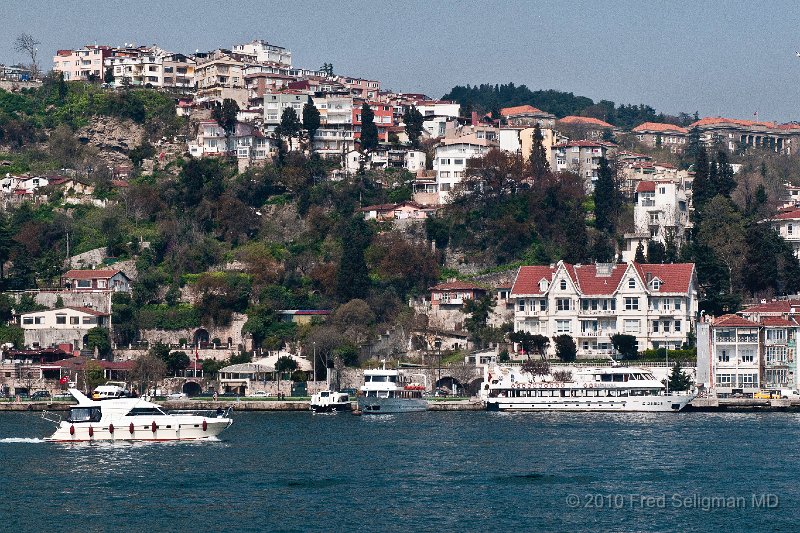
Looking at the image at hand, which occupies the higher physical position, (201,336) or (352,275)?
(352,275)

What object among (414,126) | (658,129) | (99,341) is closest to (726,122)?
(658,129)

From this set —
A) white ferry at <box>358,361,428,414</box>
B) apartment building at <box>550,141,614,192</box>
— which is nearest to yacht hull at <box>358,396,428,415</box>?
white ferry at <box>358,361,428,414</box>

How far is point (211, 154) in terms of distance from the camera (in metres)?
132

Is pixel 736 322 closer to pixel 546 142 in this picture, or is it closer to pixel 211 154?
pixel 546 142

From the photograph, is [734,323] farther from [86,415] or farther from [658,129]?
[658,129]

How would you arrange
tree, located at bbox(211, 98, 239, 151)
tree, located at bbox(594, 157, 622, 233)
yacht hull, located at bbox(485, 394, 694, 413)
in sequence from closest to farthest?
1. yacht hull, located at bbox(485, 394, 694, 413)
2. tree, located at bbox(594, 157, 622, 233)
3. tree, located at bbox(211, 98, 239, 151)

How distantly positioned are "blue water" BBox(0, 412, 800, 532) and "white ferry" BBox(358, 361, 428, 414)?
9.68 metres

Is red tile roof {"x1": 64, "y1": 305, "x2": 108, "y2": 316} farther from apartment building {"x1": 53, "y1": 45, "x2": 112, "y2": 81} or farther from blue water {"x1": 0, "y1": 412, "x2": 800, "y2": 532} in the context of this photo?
apartment building {"x1": 53, "y1": 45, "x2": 112, "y2": 81}

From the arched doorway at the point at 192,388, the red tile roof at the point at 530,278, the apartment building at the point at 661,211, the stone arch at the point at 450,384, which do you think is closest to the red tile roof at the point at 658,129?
the apartment building at the point at 661,211

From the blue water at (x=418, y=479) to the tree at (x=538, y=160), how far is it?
44687 mm

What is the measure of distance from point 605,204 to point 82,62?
63171mm

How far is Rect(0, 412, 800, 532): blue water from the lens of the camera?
1976 inches

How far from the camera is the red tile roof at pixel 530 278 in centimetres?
10412

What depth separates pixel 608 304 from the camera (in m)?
103
